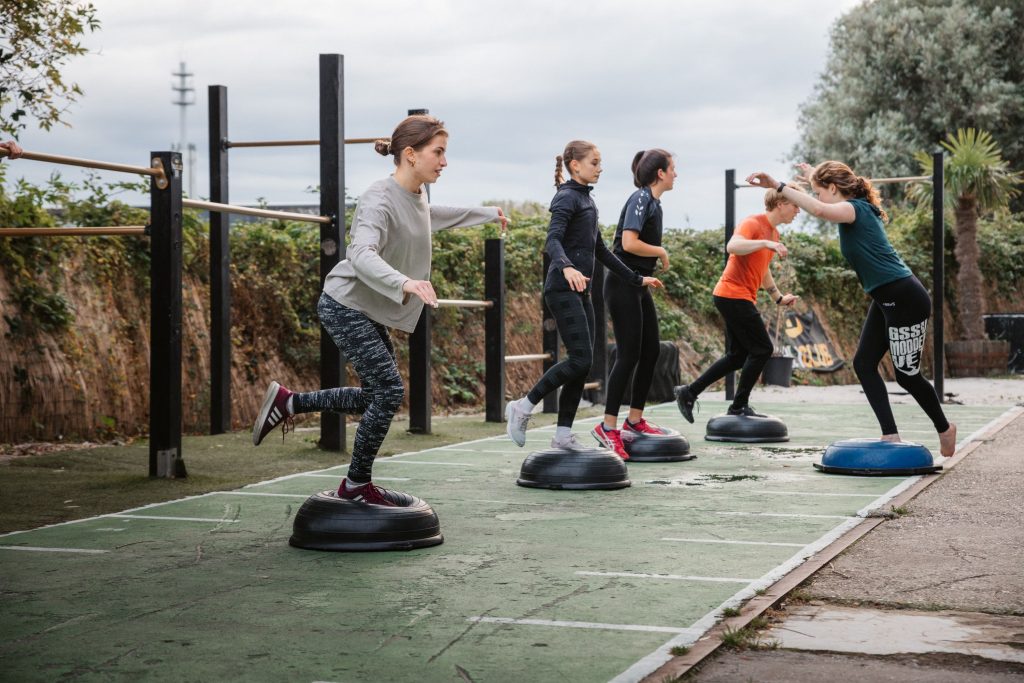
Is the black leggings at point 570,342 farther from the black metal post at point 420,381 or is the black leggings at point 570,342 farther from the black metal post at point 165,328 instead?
the black metal post at point 420,381

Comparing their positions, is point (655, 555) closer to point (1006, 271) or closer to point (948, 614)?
point (948, 614)

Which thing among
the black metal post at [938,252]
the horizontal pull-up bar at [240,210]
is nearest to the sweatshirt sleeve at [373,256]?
the horizontal pull-up bar at [240,210]

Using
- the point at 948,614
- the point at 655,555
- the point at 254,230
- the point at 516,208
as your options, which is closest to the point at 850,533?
the point at 655,555

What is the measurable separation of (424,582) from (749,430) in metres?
5.37

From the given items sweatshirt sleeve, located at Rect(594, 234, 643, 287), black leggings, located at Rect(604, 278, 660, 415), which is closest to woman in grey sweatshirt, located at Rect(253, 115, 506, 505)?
sweatshirt sleeve, located at Rect(594, 234, 643, 287)

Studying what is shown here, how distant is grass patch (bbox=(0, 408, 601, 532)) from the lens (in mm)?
6152

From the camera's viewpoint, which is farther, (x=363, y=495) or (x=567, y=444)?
(x=567, y=444)

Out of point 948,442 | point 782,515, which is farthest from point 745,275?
point 782,515

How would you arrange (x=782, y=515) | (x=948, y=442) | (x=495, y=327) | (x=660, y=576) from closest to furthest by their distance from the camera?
(x=660, y=576)
(x=782, y=515)
(x=948, y=442)
(x=495, y=327)

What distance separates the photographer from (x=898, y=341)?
7.09m

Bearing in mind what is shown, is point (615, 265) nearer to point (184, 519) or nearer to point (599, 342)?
point (184, 519)

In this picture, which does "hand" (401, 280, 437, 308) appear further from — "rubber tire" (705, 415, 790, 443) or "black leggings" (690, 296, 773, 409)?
"rubber tire" (705, 415, 790, 443)

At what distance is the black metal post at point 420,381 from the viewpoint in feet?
32.7

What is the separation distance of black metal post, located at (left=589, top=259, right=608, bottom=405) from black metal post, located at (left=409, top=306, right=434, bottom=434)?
271cm
